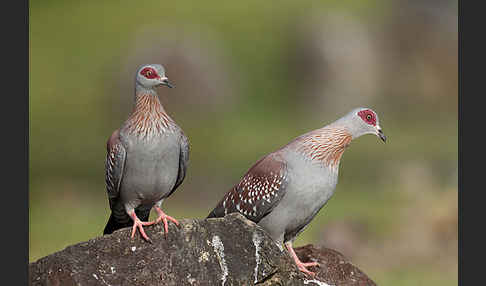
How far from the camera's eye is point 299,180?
6922 mm

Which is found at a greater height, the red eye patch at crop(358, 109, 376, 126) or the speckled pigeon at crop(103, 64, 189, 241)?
the red eye patch at crop(358, 109, 376, 126)

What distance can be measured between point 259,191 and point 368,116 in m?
1.06

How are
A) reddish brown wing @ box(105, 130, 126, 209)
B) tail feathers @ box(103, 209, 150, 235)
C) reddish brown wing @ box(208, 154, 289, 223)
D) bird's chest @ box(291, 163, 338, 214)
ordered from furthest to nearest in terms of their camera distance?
tail feathers @ box(103, 209, 150, 235) < reddish brown wing @ box(208, 154, 289, 223) < bird's chest @ box(291, 163, 338, 214) < reddish brown wing @ box(105, 130, 126, 209)

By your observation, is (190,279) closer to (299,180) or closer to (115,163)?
(115,163)

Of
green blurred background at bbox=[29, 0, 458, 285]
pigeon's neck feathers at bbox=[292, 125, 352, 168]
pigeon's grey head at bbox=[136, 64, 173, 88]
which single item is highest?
pigeon's grey head at bbox=[136, 64, 173, 88]

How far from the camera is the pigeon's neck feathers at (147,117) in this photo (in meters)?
6.54

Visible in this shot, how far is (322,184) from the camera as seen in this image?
271 inches

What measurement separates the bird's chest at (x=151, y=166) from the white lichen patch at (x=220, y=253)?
25.7 inches

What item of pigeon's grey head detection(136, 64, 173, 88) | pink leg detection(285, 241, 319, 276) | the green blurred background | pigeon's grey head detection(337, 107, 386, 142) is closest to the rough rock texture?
pink leg detection(285, 241, 319, 276)

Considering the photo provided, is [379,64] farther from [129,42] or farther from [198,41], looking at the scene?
[129,42]

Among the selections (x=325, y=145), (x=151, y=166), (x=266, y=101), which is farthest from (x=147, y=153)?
(x=266, y=101)

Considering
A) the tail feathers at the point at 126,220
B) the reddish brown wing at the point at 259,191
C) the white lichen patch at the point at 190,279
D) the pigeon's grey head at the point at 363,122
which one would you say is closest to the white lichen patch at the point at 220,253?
the white lichen patch at the point at 190,279

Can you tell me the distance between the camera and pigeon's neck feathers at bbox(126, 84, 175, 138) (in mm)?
6539

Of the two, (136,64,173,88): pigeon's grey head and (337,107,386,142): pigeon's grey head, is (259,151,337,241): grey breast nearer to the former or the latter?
(337,107,386,142): pigeon's grey head
